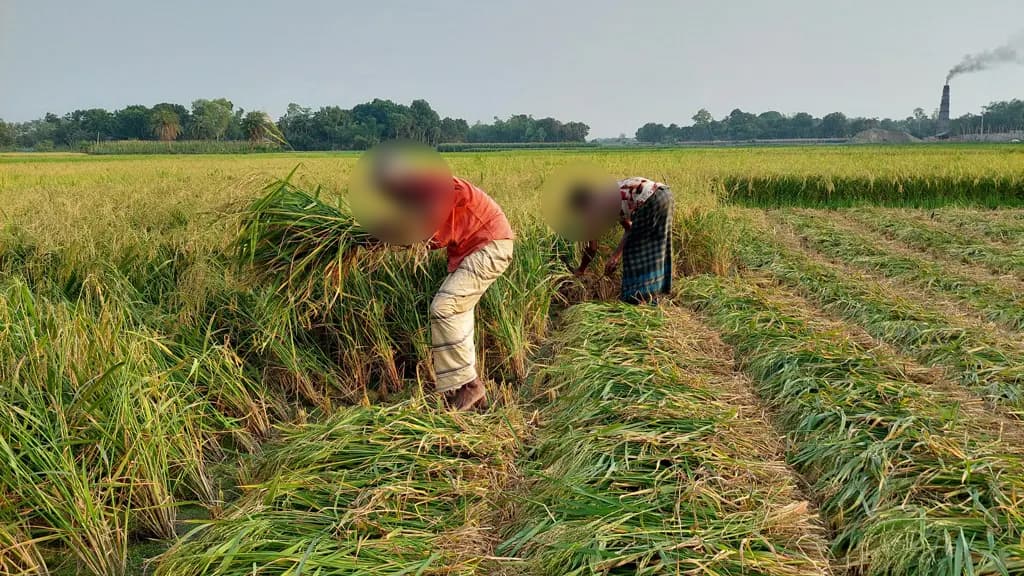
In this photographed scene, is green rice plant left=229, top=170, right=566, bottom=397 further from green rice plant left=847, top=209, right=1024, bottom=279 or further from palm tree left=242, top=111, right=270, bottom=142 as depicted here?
green rice plant left=847, top=209, right=1024, bottom=279

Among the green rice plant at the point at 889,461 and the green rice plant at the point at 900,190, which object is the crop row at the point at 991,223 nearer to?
the green rice plant at the point at 900,190

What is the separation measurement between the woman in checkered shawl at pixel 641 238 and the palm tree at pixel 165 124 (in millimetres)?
37030

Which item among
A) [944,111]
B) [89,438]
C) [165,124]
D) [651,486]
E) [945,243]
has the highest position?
[944,111]

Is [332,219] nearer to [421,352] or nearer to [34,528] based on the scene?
[421,352]

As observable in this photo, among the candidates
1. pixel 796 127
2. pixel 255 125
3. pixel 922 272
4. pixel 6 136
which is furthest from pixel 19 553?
pixel 796 127

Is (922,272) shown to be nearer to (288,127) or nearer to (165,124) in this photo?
(288,127)

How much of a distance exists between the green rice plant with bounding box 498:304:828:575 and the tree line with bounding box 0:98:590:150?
1.79 metres

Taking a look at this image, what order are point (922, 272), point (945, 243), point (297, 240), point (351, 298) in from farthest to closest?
point (945, 243), point (922, 272), point (351, 298), point (297, 240)

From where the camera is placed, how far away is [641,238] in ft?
16.8

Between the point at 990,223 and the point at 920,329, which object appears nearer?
the point at 920,329

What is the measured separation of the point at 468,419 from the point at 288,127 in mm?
2622

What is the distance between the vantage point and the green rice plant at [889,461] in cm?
197

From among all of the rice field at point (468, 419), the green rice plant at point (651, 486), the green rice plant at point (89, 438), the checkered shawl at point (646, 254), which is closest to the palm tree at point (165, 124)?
the rice field at point (468, 419)

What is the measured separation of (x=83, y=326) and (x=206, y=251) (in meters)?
1.65
